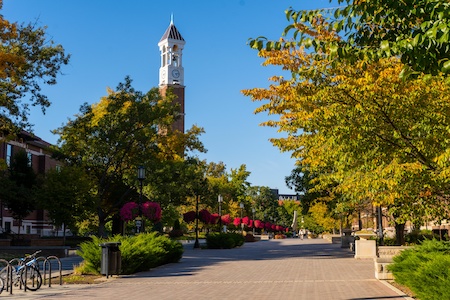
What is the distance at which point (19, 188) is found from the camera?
49.5 meters

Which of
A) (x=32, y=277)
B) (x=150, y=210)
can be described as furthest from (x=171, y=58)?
(x=32, y=277)

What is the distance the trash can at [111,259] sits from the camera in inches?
733

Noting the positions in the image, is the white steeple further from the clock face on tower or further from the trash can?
the trash can

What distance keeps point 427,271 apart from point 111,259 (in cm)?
1072

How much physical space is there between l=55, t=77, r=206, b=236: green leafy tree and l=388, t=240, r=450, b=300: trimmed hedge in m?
31.3

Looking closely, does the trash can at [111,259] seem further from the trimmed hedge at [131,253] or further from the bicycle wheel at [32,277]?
the bicycle wheel at [32,277]

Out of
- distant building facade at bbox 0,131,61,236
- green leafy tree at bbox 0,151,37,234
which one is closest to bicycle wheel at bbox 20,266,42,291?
green leafy tree at bbox 0,151,37,234

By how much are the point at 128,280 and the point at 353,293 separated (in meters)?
7.46

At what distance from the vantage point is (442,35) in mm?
5672

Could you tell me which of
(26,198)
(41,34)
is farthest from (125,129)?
(41,34)

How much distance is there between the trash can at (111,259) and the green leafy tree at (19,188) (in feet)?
95.0

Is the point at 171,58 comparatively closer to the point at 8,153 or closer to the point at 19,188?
the point at 8,153

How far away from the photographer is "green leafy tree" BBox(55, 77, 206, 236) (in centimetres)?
4456

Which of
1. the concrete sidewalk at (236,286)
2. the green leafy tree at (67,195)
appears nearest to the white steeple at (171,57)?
the green leafy tree at (67,195)
